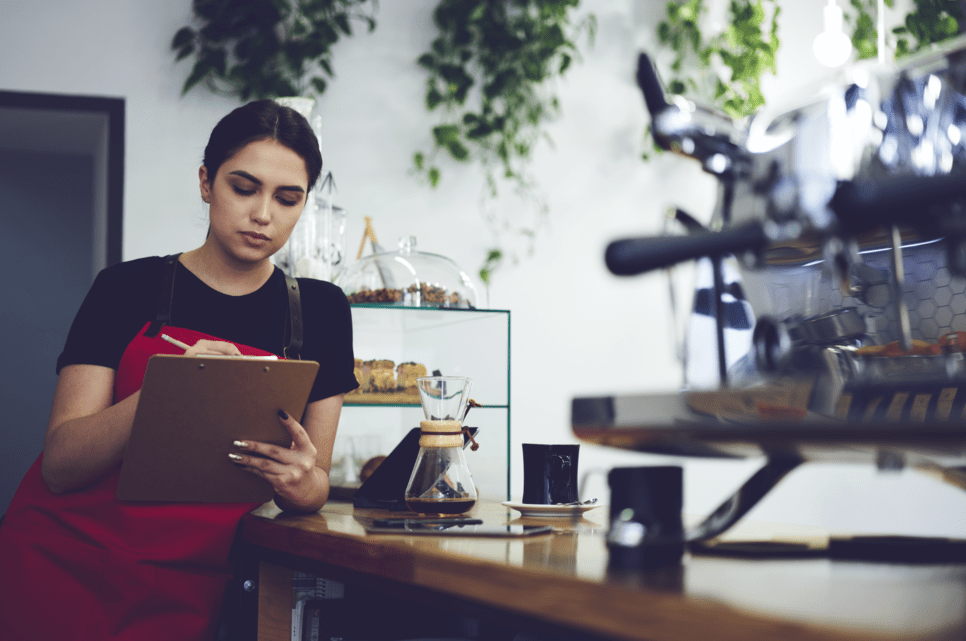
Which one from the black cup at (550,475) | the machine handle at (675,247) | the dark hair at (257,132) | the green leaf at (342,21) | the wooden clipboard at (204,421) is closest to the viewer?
the machine handle at (675,247)

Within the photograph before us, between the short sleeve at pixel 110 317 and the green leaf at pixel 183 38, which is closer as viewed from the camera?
the short sleeve at pixel 110 317

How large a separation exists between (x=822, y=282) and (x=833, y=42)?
2.46m

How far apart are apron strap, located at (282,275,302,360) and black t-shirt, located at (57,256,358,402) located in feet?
0.05

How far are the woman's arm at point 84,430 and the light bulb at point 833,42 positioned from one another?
8.54 feet

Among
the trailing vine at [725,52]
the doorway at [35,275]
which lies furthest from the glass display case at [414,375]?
the doorway at [35,275]

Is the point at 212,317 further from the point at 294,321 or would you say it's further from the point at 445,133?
the point at 445,133

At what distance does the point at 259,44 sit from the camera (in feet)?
7.61

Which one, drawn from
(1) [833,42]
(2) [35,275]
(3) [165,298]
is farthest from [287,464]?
(2) [35,275]

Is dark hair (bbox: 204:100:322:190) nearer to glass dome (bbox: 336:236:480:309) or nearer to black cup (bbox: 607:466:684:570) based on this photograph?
glass dome (bbox: 336:236:480:309)

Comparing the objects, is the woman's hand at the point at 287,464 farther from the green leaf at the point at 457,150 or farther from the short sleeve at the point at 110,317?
the green leaf at the point at 457,150

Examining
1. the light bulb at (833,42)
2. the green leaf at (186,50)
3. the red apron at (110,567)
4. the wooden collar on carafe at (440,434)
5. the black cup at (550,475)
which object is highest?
the light bulb at (833,42)

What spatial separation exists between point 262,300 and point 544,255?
144 cm

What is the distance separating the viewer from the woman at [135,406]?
3.65ft

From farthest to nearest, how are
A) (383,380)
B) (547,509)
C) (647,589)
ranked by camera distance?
(383,380) → (547,509) → (647,589)
